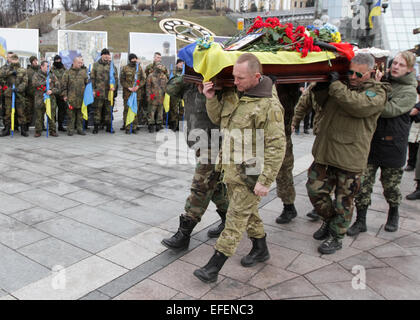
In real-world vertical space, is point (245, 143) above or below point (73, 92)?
below

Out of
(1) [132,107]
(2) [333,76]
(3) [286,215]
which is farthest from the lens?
(1) [132,107]

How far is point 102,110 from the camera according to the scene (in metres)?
10.8

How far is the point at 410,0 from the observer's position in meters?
33.9

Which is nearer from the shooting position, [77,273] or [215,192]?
[77,273]

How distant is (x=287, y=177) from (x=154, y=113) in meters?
7.17

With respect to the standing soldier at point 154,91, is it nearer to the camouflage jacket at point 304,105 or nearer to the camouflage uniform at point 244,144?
the camouflage jacket at point 304,105

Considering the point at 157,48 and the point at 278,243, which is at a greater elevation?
the point at 157,48

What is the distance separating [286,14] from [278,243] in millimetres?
71188

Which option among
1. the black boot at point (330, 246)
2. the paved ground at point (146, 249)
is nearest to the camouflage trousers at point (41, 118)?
the paved ground at point (146, 249)

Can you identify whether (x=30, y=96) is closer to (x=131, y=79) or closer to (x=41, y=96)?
(x=41, y=96)

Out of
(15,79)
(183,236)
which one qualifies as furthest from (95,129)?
(183,236)

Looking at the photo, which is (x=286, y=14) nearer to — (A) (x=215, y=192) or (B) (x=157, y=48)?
(B) (x=157, y=48)
